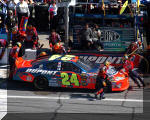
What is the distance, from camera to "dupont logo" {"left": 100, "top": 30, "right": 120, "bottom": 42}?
16172mm

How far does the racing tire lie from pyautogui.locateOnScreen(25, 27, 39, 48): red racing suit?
161 inches

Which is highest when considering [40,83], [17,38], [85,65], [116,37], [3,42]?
[116,37]

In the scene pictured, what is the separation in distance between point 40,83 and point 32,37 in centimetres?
460

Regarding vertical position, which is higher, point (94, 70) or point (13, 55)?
point (13, 55)

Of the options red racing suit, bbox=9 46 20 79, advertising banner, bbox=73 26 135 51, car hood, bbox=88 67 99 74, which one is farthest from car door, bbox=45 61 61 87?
advertising banner, bbox=73 26 135 51

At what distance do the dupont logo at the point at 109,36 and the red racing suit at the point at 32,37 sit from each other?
10.9ft

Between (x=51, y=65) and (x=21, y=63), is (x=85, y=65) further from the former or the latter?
(x=21, y=63)

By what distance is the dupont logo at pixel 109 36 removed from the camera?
637 inches

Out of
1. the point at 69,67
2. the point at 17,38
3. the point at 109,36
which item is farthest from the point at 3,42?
the point at 69,67

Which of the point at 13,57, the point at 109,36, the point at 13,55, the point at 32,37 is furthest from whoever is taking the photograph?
the point at 32,37

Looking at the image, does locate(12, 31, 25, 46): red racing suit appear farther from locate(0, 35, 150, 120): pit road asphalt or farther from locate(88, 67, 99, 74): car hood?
locate(88, 67, 99, 74): car hood

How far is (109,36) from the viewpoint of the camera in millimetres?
16172

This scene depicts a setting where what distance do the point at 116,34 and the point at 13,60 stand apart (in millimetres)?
5007

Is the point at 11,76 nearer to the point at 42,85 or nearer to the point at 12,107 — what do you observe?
the point at 42,85
